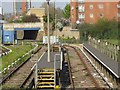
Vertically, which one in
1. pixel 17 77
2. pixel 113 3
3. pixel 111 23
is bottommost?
pixel 17 77

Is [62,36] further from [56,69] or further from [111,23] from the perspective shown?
[56,69]

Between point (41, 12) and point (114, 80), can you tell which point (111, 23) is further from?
point (41, 12)

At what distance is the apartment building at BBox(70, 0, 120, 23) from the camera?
47.9 metres

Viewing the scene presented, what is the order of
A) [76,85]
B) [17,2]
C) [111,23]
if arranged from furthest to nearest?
[17,2] < [111,23] < [76,85]

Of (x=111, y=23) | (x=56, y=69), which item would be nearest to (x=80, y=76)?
(x=56, y=69)

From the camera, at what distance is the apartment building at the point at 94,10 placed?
4786cm

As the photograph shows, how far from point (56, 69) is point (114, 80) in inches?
137

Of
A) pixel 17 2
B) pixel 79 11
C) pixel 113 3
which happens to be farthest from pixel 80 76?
pixel 17 2

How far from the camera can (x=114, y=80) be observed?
46.5ft

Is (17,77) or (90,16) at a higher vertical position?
(90,16)

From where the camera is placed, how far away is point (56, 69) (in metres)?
12.0

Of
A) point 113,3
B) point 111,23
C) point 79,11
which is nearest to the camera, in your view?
point 111,23

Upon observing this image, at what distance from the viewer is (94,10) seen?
191 ft

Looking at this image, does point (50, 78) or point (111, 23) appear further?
point (111, 23)
